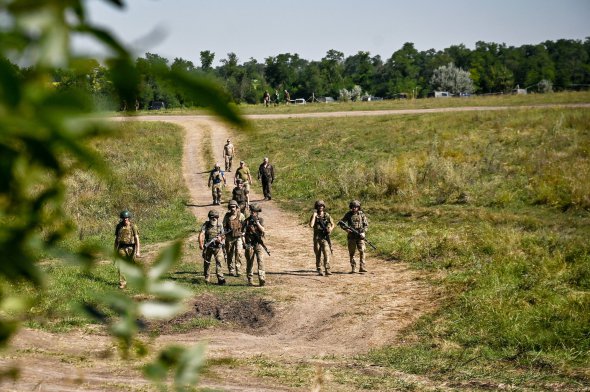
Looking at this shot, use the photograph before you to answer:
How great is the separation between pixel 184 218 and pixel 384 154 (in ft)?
42.9

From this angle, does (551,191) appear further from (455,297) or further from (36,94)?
(36,94)

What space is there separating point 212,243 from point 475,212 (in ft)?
32.5

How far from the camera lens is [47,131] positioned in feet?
2.67

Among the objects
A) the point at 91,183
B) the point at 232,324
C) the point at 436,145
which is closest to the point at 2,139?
the point at 232,324

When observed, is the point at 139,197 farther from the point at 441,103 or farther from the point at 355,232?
the point at 441,103

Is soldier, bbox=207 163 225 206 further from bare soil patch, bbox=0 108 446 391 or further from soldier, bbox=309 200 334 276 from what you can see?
soldier, bbox=309 200 334 276

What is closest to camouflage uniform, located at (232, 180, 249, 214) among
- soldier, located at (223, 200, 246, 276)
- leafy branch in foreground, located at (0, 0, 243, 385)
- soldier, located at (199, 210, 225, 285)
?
soldier, located at (223, 200, 246, 276)

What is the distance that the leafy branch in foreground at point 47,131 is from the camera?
2.64ft

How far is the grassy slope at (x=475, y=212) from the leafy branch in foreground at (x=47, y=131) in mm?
881

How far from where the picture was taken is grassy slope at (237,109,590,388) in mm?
12070

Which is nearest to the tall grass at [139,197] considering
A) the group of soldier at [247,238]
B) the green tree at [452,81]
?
the group of soldier at [247,238]

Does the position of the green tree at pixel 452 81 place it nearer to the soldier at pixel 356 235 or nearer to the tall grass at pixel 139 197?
the tall grass at pixel 139 197

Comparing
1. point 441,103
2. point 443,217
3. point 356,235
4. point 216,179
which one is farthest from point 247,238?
point 441,103

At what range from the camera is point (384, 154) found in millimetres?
35250
